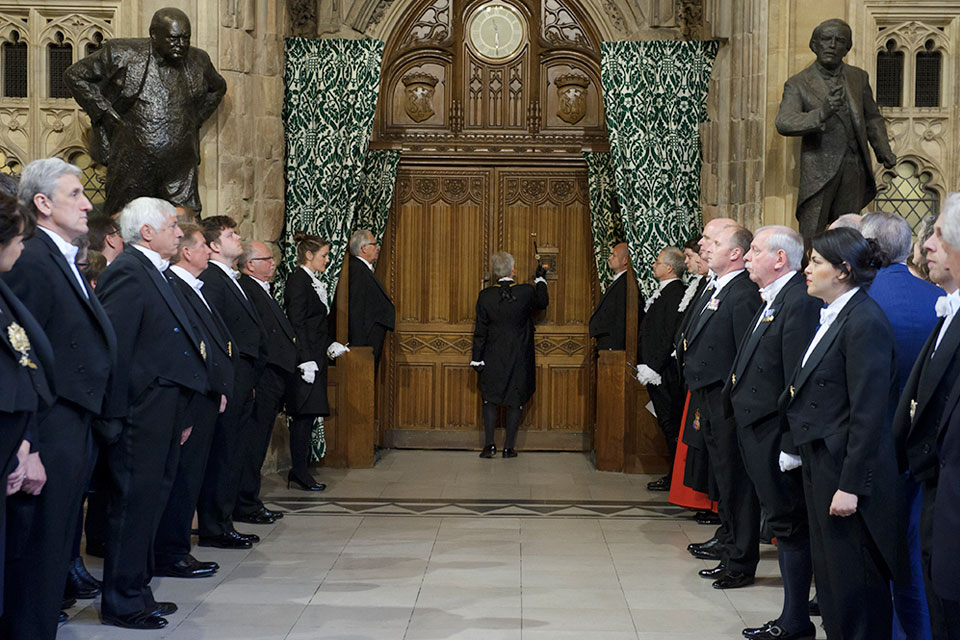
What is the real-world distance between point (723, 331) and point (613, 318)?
326cm

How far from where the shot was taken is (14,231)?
2961 mm

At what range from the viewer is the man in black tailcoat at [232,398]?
5.70 m

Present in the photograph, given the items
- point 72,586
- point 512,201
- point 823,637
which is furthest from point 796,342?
point 512,201

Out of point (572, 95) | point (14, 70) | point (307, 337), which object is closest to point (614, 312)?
point (572, 95)

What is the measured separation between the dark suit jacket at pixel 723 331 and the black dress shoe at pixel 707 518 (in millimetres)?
A: 1569

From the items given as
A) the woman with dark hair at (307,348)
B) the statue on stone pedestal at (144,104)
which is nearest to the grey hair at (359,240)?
the woman with dark hair at (307,348)

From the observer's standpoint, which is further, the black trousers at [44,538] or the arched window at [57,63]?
the arched window at [57,63]

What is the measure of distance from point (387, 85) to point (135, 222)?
5038 millimetres

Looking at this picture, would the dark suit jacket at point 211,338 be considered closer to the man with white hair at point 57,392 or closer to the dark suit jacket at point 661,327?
the man with white hair at point 57,392

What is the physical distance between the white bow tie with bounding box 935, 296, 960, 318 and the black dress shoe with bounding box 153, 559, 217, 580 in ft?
11.2

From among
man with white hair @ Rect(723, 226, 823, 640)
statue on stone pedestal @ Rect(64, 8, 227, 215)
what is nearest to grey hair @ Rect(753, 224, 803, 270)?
man with white hair @ Rect(723, 226, 823, 640)

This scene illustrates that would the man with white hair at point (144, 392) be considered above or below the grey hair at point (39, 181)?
below

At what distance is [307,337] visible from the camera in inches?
294

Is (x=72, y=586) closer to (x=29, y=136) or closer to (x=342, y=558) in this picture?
(x=342, y=558)
